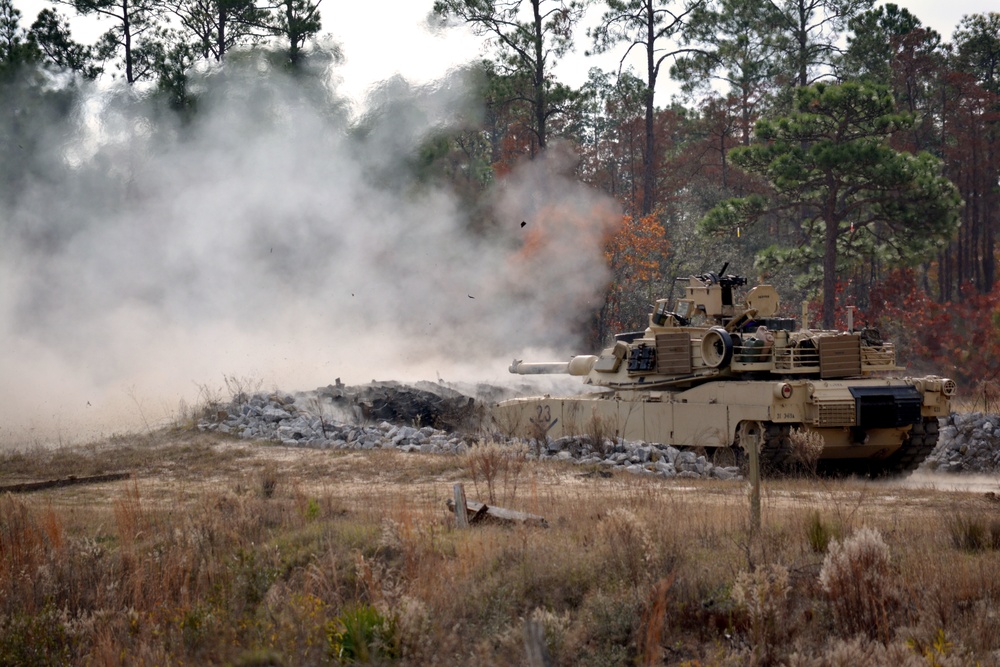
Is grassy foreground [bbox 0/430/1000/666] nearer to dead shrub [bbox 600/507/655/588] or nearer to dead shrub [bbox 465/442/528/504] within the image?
dead shrub [bbox 600/507/655/588]

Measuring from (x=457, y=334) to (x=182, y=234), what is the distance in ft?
28.8

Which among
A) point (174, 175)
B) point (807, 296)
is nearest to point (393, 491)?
point (174, 175)

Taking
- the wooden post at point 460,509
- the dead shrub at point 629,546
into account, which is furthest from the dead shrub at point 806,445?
the dead shrub at point 629,546

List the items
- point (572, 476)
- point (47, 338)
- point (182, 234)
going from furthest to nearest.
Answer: point (182, 234), point (47, 338), point (572, 476)

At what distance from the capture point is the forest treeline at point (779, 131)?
29.5 metres

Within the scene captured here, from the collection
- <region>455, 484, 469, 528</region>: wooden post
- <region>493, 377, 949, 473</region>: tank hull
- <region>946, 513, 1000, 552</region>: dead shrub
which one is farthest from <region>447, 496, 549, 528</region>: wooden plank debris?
<region>493, 377, 949, 473</region>: tank hull

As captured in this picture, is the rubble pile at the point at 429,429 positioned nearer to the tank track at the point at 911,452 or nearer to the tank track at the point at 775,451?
the tank track at the point at 775,451

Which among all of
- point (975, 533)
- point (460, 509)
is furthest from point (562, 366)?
point (975, 533)

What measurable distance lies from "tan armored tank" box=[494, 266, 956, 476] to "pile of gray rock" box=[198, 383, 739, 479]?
0.63 meters

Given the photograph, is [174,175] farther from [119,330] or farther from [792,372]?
[792,372]

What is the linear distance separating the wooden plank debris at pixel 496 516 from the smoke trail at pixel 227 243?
1656 cm

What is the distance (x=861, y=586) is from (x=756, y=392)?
345 inches

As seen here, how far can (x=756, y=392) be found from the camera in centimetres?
1633

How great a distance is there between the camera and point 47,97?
30172 mm
